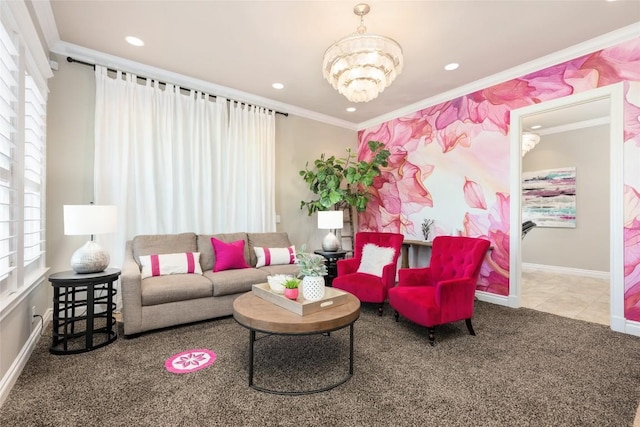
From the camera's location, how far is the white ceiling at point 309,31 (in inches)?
103

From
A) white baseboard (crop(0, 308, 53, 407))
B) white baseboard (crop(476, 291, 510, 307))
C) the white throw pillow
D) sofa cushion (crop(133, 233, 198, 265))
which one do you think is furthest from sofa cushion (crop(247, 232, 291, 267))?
white baseboard (crop(476, 291, 510, 307))

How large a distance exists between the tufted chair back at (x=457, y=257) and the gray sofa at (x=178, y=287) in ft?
5.57

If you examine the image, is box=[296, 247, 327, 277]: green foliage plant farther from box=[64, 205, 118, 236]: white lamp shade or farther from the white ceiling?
the white ceiling

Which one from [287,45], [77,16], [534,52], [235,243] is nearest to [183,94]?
[77,16]

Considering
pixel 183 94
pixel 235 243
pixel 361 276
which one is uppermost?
pixel 183 94

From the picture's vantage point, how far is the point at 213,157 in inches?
167

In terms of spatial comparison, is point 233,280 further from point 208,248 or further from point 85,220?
point 85,220

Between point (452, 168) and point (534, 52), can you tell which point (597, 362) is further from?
point (534, 52)

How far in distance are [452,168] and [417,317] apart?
2.57 m

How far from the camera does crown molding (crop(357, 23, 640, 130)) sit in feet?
9.72

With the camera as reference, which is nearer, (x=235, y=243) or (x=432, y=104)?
(x=235, y=243)

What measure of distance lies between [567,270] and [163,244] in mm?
7014

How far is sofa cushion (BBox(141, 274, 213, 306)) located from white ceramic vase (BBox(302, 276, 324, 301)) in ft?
4.49

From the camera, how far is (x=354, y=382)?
2.06m
